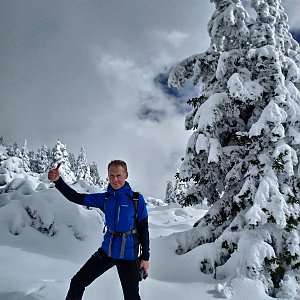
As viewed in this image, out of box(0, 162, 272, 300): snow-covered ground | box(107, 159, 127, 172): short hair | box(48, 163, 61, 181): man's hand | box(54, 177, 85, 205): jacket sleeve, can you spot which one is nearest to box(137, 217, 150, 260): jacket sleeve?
box(107, 159, 127, 172): short hair

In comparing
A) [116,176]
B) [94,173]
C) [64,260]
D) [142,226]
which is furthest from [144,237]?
[94,173]

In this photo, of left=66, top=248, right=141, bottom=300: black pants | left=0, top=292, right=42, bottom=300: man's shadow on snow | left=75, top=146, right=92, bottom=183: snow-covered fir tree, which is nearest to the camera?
left=66, top=248, right=141, bottom=300: black pants

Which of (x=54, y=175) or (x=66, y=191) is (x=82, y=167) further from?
(x=54, y=175)

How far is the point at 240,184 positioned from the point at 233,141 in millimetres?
1469

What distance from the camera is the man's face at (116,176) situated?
14.1 ft

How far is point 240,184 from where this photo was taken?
9.33 m

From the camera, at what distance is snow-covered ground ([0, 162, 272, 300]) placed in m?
6.62

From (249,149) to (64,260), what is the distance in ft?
22.4

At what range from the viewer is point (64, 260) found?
9.77m

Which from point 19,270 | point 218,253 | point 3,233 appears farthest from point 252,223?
point 3,233

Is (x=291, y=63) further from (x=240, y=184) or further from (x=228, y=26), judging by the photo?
(x=240, y=184)

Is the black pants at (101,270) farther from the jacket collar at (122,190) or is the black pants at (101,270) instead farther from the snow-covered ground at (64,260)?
the snow-covered ground at (64,260)

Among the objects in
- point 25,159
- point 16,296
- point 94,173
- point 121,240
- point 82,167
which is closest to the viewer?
point 121,240

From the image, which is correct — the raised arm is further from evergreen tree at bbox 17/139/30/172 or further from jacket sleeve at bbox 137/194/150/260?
evergreen tree at bbox 17/139/30/172
